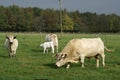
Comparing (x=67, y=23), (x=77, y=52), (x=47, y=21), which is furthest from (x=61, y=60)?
(x=47, y=21)

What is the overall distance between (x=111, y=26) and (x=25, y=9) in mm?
38836

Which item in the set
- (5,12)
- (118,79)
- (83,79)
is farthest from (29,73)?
(5,12)

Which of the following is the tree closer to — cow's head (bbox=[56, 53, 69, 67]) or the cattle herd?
the cattle herd

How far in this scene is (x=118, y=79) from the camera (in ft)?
50.0

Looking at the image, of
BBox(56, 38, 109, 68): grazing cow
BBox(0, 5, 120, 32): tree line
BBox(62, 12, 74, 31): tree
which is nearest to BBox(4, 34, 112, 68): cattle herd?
BBox(56, 38, 109, 68): grazing cow

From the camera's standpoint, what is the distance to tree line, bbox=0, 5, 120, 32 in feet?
426

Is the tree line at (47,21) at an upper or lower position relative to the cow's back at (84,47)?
lower

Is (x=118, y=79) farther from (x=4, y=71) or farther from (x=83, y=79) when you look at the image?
(x=4, y=71)

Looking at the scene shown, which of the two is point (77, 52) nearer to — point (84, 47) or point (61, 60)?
point (84, 47)

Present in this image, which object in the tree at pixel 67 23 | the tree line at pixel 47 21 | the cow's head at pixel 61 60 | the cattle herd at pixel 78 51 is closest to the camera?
the cow's head at pixel 61 60

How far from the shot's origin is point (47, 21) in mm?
139375

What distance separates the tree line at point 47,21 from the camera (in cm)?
12975

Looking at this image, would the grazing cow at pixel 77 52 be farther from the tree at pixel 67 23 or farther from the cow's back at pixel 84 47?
the tree at pixel 67 23

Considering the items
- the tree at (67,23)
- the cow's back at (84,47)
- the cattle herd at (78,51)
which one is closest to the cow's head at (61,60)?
the cattle herd at (78,51)
